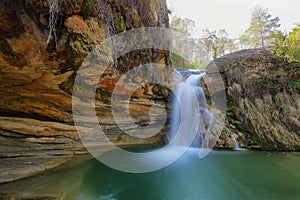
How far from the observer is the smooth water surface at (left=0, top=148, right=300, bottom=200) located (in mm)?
Result: 2936

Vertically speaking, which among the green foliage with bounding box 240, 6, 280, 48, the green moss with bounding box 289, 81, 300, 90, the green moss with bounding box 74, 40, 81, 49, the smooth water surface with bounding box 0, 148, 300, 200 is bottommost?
the smooth water surface with bounding box 0, 148, 300, 200

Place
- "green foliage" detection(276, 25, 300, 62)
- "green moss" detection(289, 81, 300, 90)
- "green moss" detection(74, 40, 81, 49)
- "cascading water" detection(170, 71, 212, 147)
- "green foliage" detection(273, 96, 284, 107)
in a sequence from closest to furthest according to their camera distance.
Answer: "green moss" detection(74, 40, 81, 49) → "green foliage" detection(276, 25, 300, 62) → "cascading water" detection(170, 71, 212, 147) → "green foliage" detection(273, 96, 284, 107) → "green moss" detection(289, 81, 300, 90)

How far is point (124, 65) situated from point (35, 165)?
304 cm

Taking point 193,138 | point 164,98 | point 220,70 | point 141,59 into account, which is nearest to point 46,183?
point 141,59

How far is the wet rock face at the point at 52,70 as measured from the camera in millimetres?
2537

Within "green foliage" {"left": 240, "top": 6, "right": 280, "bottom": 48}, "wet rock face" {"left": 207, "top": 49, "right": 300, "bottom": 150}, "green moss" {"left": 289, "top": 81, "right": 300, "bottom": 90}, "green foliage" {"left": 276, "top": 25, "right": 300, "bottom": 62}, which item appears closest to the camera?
"wet rock face" {"left": 207, "top": 49, "right": 300, "bottom": 150}

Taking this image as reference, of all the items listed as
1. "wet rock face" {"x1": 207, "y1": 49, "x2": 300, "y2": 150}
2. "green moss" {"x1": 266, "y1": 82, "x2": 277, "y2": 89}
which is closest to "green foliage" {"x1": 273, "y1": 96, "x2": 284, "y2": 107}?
"wet rock face" {"x1": 207, "y1": 49, "x2": 300, "y2": 150}

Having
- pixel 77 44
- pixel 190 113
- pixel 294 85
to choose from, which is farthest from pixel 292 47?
pixel 77 44

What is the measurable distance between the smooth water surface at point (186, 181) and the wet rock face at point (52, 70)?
79cm

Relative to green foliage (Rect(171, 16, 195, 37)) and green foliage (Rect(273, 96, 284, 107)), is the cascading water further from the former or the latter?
green foliage (Rect(171, 16, 195, 37))

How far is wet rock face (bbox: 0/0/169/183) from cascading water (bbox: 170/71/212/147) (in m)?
1.40

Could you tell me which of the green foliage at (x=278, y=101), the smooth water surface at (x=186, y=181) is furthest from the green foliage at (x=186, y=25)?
the smooth water surface at (x=186, y=181)

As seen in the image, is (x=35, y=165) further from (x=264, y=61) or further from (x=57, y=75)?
(x=264, y=61)

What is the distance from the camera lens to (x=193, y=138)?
6.30 metres
